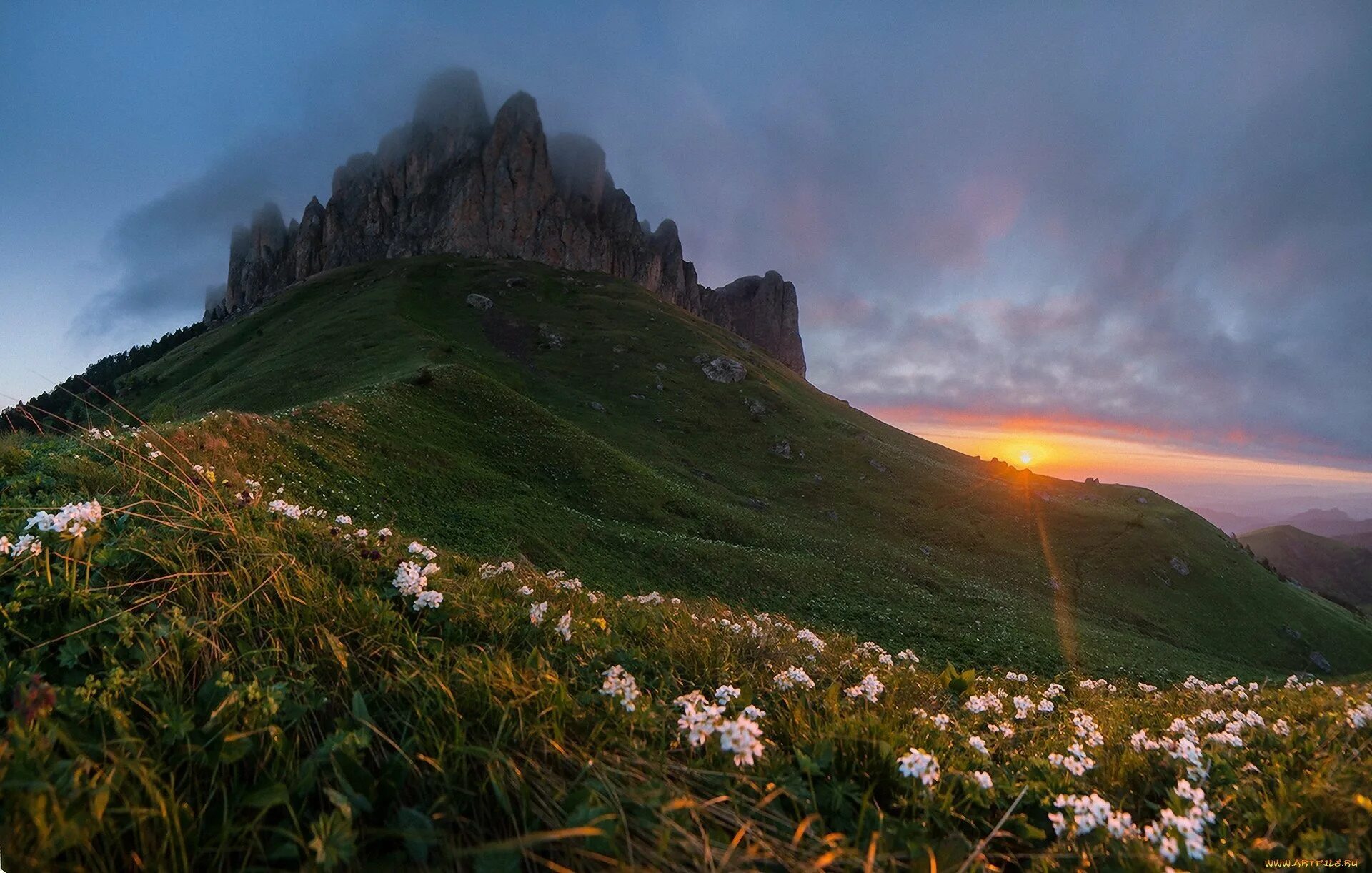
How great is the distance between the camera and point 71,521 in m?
4.23

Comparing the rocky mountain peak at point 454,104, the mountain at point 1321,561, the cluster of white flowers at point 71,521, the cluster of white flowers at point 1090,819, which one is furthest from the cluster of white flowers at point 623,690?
the mountain at point 1321,561

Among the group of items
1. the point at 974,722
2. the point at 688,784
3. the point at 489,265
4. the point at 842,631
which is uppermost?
the point at 489,265

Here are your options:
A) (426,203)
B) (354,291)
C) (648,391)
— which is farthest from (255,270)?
(648,391)

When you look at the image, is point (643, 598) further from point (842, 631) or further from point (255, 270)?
point (255, 270)

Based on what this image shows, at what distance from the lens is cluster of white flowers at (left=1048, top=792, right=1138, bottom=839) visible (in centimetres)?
317

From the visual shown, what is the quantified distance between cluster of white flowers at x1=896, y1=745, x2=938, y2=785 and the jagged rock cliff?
475ft

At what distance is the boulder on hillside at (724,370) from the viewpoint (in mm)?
76938

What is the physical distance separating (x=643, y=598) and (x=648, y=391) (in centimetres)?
6095

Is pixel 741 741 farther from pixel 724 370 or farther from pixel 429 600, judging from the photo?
pixel 724 370

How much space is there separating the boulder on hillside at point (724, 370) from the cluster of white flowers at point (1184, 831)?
2877 inches

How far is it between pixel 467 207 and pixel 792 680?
499ft

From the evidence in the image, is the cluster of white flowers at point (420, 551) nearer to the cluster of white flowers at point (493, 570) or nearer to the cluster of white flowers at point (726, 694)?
the cluster of white flowers at point (493, 570)

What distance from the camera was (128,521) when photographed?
493 centimetres

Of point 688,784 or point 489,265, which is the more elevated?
point 489,265
